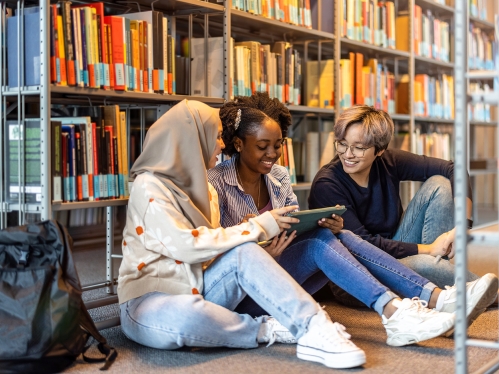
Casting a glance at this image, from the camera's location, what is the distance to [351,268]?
2.09 metres

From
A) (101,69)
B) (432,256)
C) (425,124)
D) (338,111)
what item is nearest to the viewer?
(101,69)

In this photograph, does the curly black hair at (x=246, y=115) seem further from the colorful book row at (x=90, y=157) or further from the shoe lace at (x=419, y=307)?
the shoe lace at (x=419, y=307)

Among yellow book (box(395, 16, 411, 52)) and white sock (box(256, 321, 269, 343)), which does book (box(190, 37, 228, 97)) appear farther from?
yellow book (box(395, 16, 411, 52))

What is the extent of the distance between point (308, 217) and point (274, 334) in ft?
1.26

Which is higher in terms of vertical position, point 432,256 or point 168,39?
point 168,39

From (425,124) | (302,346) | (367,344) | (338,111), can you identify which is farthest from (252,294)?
(425,124)

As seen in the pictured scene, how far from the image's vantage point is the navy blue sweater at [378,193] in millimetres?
2545

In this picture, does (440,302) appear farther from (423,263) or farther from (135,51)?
(135,51)

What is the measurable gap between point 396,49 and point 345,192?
6.75 feet

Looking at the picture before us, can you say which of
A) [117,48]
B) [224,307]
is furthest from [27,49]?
[224,307]

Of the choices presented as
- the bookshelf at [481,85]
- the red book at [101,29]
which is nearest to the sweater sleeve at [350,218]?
the red book at [101,29]

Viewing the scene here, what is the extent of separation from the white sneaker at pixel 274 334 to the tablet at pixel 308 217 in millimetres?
259

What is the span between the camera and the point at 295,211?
7.04 ft

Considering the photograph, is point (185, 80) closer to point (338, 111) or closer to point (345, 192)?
point (345, 192)
